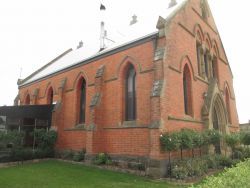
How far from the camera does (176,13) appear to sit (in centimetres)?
1553

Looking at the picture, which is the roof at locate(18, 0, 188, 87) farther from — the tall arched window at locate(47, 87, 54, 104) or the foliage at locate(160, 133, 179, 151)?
the foliage at locate(160, 133, 179, 151)

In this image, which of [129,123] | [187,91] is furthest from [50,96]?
[187,91]

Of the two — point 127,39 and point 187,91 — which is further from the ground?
point 127,39

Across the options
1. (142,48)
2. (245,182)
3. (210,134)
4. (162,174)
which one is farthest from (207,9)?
(245,182)

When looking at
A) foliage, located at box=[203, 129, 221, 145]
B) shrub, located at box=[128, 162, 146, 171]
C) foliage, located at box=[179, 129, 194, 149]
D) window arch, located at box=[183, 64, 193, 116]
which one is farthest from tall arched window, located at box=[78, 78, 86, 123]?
foliage, located at box=[203, 129, 221, 145]

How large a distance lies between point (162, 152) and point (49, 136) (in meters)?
10.7

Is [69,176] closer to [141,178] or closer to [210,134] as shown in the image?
[141,178]

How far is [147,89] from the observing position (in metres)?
14.1

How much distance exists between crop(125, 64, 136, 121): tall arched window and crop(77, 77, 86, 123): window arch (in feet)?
16.5

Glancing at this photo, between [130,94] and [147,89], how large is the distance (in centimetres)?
196

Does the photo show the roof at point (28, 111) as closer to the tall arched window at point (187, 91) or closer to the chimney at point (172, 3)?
the tall arched window at point (187, 91)

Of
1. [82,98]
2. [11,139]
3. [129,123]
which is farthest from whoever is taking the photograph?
[82,98]

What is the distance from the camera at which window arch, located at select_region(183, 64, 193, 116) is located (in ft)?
51.8

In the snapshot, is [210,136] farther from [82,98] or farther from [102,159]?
[82,98]
